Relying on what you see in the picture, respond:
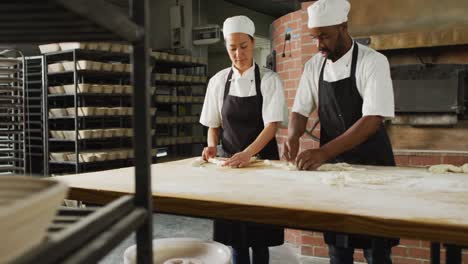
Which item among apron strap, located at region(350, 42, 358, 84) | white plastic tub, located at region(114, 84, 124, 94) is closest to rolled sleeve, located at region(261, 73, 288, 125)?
apron strap, located at region(350, 42, 358, 84)

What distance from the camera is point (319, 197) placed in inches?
54.7

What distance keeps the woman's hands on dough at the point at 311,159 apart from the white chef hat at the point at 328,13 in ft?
2.30

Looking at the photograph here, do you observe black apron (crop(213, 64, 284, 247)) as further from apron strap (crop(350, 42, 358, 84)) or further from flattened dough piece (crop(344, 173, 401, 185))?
flattened dough piece (crop(344, 173, 401, 185))

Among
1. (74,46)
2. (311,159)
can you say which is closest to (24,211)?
(311,159)

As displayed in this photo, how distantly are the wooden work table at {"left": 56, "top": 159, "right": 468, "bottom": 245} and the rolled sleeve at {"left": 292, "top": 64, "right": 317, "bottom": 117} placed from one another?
667 millimetres

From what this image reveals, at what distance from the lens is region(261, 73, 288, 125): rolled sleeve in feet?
8.28

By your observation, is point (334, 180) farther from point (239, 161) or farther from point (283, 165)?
point (239, 161)

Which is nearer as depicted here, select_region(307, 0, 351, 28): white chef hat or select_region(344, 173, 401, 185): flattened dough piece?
select_region(344, 173, 401, 185): flattened dough piece

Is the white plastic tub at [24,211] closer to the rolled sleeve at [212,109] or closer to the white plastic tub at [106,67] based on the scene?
the rolled sleeve at [212,109]

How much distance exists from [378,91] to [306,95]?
0.51 meters

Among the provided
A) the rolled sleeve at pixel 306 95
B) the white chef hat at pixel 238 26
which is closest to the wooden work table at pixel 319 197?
the rolled sleeve at pixel 306 95

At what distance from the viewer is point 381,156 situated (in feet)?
7.47

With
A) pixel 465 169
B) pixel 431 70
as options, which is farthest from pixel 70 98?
pixel 465 169

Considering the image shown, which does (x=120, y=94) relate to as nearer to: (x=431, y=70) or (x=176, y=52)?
(x=176, y=52)
